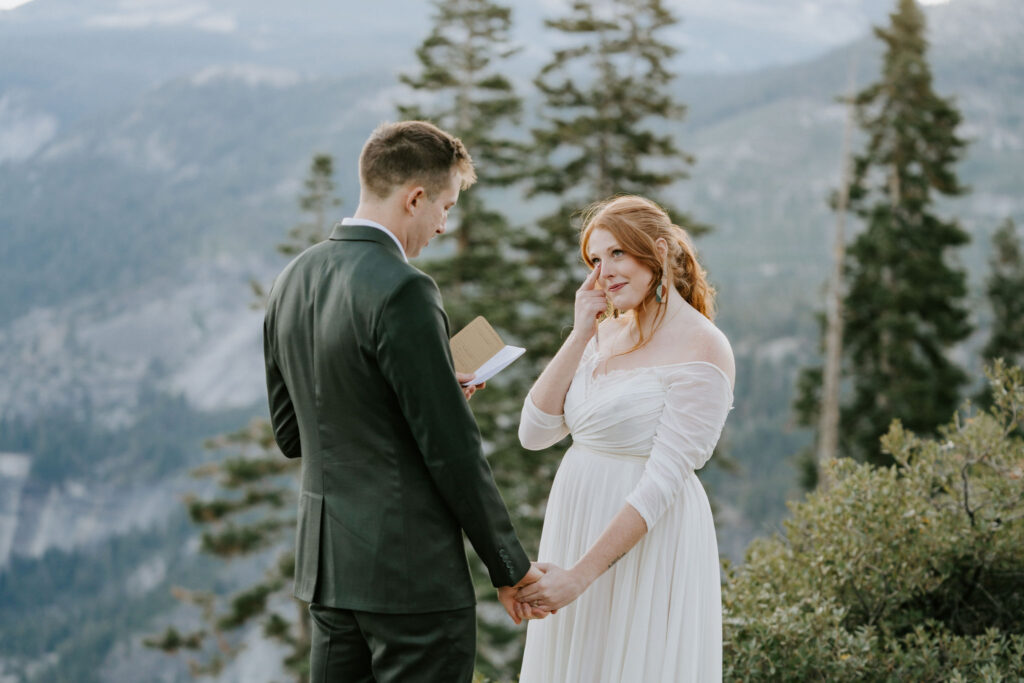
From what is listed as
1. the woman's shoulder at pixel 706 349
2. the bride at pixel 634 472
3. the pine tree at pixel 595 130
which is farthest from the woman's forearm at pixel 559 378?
the pine tree at pixel 595 130

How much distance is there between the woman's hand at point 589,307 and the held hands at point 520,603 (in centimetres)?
81

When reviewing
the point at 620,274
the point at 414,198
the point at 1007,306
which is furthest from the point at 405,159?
the point at 1007,306

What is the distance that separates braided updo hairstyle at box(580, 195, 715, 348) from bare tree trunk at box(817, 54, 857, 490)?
27475mm

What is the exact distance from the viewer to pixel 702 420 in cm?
314

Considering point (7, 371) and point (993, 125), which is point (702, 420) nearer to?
point (7, 371)

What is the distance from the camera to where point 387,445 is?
2697 millimetres

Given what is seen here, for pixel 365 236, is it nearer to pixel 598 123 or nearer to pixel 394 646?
pixel 394 646

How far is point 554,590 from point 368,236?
1253mm

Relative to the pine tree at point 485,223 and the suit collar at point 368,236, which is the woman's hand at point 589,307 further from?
the pine tree at point 485,223

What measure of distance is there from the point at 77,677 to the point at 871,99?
8835 centimetres

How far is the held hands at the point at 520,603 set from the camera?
304 centimetres

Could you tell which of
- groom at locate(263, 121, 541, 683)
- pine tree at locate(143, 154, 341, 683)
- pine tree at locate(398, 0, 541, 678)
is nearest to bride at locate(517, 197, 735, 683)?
groom at locate(263, 121, 541, 683)

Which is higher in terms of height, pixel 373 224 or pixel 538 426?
pixel 373 224

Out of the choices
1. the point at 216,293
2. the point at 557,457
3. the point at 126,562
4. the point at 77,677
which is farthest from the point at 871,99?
the point at 216,293
